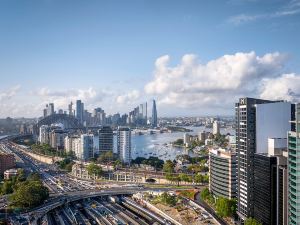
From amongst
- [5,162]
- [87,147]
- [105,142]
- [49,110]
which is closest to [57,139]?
[87,147]

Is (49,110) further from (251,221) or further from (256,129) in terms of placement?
(251,221)

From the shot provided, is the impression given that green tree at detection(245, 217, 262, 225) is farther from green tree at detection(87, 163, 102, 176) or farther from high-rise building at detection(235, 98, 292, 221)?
green tree at detection(87, 163, 102, 176)

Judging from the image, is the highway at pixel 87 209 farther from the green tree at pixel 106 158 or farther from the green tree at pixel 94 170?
the green tree at pixel 106 158

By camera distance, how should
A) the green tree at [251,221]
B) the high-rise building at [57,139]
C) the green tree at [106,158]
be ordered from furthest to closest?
the high-rise building at [57,139] → the green tree at [106,158] → the green tree at [251,221]

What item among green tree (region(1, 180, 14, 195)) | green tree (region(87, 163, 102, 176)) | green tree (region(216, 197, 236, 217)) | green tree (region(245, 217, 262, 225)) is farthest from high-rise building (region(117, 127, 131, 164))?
green tree (region(245, 217, 262, 225))

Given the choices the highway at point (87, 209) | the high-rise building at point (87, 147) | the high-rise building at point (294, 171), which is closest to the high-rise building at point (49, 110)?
the high-rise building at point (87, 147)

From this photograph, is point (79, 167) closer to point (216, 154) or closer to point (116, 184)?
point (116, 184)
